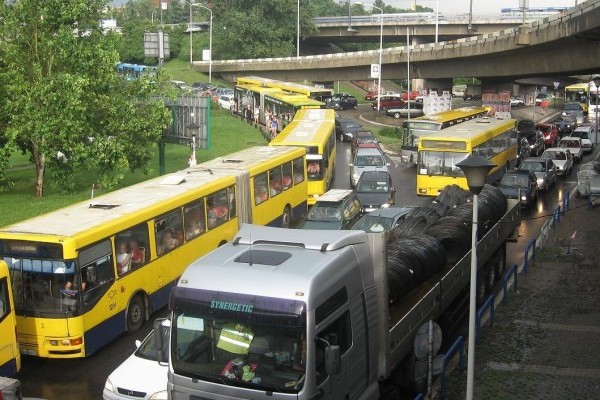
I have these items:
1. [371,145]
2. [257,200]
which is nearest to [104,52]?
[257,200]

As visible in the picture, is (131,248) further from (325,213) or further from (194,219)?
(325,213)

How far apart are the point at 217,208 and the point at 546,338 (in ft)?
28.0

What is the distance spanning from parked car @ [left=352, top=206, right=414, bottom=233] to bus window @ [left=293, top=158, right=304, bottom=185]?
18.8ft

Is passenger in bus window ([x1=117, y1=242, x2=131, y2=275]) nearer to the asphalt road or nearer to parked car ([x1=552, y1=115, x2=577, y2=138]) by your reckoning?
the asphalt road

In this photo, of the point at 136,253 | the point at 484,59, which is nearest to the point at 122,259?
the point at 136,253

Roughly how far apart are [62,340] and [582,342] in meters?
9.86

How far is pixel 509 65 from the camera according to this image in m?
50.9

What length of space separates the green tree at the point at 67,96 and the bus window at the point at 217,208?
11083 mm

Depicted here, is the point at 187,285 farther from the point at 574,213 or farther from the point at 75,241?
the point at 574,213

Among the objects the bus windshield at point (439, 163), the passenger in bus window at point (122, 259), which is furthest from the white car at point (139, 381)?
the bus windshield at point (439, 163)

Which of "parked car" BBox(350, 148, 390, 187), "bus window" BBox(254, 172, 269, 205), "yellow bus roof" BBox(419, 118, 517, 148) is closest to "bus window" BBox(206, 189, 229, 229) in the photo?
"bus window" BBox(254, 172, 269, 205)

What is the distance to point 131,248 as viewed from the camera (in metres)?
16.0

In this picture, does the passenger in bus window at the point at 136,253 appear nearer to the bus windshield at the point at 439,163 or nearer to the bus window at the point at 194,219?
the bus window at the point at 194,219

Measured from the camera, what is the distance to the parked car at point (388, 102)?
73875 mm
